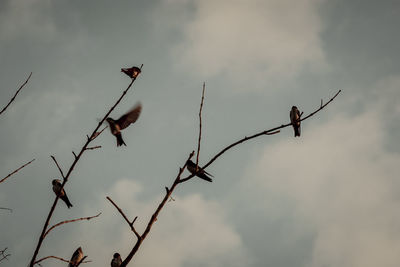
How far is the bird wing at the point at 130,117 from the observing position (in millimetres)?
5574

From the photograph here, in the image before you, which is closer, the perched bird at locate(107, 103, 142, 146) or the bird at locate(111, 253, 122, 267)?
the perched bird at locate(107, 103, 142, 146)

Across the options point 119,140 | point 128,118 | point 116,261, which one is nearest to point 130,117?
point 128,118

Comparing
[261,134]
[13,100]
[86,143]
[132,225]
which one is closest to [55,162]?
[86,143]

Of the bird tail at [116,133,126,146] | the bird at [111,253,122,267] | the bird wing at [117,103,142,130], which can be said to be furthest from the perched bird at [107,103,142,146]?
the bird at [111,253,122,267]

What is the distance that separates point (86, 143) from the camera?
9.00ft

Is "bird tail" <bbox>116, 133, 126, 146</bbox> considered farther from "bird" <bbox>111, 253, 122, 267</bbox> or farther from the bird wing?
"bird" <bbox>111, 253, 122, 267</bbox>

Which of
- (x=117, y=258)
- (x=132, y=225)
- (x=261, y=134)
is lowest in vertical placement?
(x=132, y=225)

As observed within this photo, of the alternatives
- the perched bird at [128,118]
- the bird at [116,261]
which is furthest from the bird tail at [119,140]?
the bird at [116,261]

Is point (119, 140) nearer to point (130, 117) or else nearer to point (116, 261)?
point (130, 117)

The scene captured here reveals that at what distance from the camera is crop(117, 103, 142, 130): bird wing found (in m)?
5.57

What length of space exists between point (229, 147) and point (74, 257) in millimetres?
8176

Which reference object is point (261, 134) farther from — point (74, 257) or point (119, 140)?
point (74, 257)

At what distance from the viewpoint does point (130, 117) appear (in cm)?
563

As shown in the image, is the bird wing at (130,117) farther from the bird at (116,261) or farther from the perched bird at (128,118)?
the bird at (116,261)
